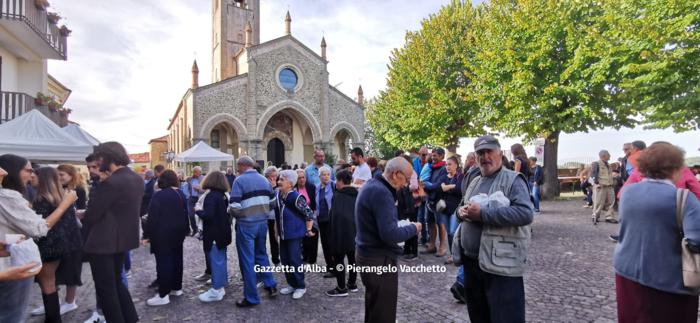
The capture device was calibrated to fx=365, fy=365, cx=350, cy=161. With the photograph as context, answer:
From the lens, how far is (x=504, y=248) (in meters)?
2.72

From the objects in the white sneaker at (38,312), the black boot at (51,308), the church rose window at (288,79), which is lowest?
the white sneaker at (38,312)

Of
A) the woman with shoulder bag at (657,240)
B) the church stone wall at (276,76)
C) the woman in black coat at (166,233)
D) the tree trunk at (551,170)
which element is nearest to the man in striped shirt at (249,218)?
the woman in black coat at (166,233)

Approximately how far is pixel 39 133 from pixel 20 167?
14.9 ft

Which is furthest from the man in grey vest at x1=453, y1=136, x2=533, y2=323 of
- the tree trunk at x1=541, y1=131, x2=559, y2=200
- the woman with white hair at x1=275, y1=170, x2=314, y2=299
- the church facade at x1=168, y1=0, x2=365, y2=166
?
the church facade at x1=168, y1=0, x2=365, y2=166

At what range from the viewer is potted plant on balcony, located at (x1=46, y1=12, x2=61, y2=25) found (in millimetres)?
11820

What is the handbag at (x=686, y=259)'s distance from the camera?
88.0 inches

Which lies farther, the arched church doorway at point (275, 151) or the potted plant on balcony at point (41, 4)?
the arched church doorway at point (275, 151)

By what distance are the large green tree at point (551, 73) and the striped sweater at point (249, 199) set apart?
13765 millimetres

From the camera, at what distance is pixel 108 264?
3.49 metres

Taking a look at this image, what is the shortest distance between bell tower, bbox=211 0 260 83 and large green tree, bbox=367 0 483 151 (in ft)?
55.0

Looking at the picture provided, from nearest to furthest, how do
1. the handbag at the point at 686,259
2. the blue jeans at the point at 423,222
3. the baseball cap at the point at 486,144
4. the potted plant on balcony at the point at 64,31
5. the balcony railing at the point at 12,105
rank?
the handbag at the point at 686,259, the baseball cap at the point at 486,144, the blue jeans at the point at 423,222, the balcony railing at the point at 12,105, the potted plant on balcony at the point at 64,31

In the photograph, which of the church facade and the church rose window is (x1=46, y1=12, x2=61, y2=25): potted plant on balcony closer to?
the church facade

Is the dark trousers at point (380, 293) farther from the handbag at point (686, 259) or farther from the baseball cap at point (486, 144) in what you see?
the handbag at point (686, 259)

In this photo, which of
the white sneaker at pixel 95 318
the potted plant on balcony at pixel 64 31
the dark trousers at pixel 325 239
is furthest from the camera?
the potted plant on balcony at pixel 64 31
